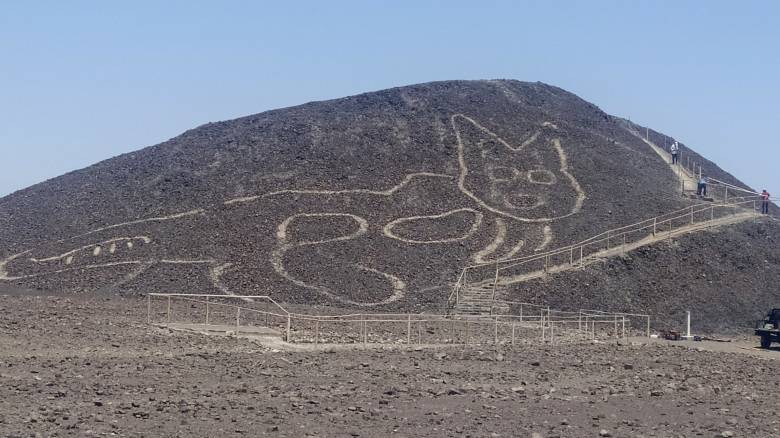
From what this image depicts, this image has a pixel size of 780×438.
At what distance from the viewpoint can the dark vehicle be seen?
1657 inches

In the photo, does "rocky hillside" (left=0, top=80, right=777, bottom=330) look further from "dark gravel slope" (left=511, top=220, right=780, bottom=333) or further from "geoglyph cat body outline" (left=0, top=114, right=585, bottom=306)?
"dark gravel slope" (left=511, top=220, right=780, bottom=333)

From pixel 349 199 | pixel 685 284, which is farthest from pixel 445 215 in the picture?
pixel 685 284

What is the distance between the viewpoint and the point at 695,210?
57938 mm

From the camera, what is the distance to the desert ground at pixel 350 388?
1908 centimetres

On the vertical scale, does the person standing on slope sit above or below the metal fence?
above

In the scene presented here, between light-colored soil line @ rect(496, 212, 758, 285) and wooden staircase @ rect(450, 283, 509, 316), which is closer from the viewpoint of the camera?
wooden staircase @ rect(450, 283, 509, 316)

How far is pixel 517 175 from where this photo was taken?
59.8 metres

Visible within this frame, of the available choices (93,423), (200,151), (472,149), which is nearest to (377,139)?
(472,149)

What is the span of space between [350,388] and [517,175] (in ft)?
122

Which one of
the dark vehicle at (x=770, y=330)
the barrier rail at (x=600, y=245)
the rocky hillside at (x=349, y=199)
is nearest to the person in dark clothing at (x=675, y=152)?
the rocky hillside at (x=349, y=199)

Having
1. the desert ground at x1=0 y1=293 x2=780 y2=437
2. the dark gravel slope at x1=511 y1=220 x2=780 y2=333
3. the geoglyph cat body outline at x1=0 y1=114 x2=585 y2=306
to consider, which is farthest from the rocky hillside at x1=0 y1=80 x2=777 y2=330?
the desert ground at x1=0 y1=293 x2=780 y2=437

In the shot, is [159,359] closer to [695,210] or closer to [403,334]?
[403,334]

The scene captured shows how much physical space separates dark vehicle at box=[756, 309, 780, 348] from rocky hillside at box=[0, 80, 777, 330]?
6.31 metres

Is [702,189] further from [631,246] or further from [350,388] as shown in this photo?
[350,388]
